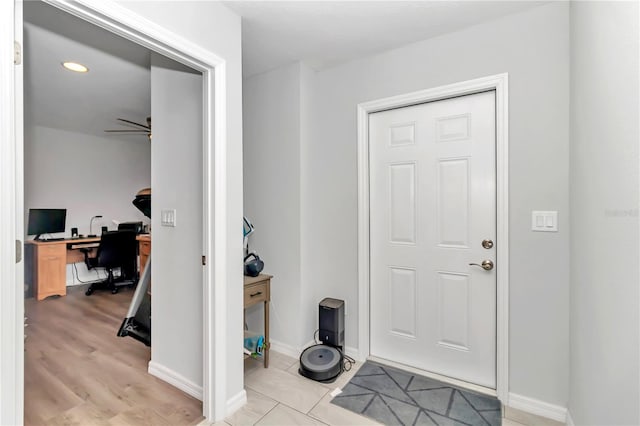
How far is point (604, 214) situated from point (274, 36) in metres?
2.11

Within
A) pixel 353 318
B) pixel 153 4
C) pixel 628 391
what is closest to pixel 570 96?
pixel 628 391

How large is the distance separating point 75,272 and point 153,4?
201 inches

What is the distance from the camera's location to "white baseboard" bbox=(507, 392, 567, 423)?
5.71 ft

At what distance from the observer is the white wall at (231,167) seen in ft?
5.51

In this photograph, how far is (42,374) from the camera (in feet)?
7.35

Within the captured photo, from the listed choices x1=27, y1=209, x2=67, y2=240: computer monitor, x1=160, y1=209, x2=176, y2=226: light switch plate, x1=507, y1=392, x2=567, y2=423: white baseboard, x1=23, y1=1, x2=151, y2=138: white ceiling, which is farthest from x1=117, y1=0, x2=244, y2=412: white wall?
x1=27, y1=209, x2=67, y2=240: computer monitor

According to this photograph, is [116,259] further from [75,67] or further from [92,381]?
[75,67]

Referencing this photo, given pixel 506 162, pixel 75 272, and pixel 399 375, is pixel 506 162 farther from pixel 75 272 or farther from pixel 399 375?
pixel 75 272

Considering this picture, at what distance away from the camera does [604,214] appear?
1203mm

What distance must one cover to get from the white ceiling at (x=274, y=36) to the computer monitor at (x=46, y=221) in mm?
1997

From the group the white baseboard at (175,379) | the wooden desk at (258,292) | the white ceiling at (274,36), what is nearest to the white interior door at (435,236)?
the white ceiling at (274,36)

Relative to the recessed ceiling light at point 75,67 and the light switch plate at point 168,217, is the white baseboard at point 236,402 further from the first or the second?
the recessed ceiling light at point 75,67

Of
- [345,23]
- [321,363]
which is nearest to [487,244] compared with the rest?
[321,363]

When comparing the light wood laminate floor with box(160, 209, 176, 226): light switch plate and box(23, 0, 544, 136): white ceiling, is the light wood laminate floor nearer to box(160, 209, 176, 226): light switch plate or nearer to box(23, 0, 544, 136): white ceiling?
box(160, 209, 176, 226): light switch plate
